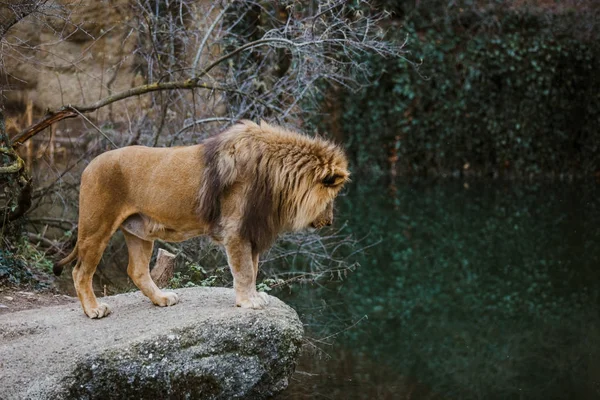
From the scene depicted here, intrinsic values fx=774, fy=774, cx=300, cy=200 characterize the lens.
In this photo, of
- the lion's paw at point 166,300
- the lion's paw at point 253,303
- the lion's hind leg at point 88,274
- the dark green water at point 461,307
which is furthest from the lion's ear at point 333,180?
the dark green water at point 461,307

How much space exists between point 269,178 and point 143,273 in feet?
4.08

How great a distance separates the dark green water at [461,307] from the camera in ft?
22.4

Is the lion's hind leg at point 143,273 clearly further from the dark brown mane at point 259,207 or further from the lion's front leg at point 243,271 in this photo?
the dark brown mane at point 259,207

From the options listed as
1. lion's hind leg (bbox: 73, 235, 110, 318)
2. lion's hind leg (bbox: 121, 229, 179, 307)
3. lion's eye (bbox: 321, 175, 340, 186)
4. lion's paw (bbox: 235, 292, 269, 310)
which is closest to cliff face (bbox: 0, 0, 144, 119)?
lion's hind leg (bbox: 121, 229, 179, 307)

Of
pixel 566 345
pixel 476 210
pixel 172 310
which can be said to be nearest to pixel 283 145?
pixel 172 310

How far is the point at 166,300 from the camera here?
5.45 meters

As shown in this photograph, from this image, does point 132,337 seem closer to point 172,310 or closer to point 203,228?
point 172,310

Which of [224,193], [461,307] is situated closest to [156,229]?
[224,193]

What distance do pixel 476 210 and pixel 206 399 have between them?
950 cm

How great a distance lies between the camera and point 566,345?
759 centimetres

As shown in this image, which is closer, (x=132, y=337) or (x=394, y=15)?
(x=132, y=337)

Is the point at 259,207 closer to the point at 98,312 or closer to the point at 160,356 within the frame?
the point at 160,356

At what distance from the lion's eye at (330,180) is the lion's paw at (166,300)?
138 centimetres

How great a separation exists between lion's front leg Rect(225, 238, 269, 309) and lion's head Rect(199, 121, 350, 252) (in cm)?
8
